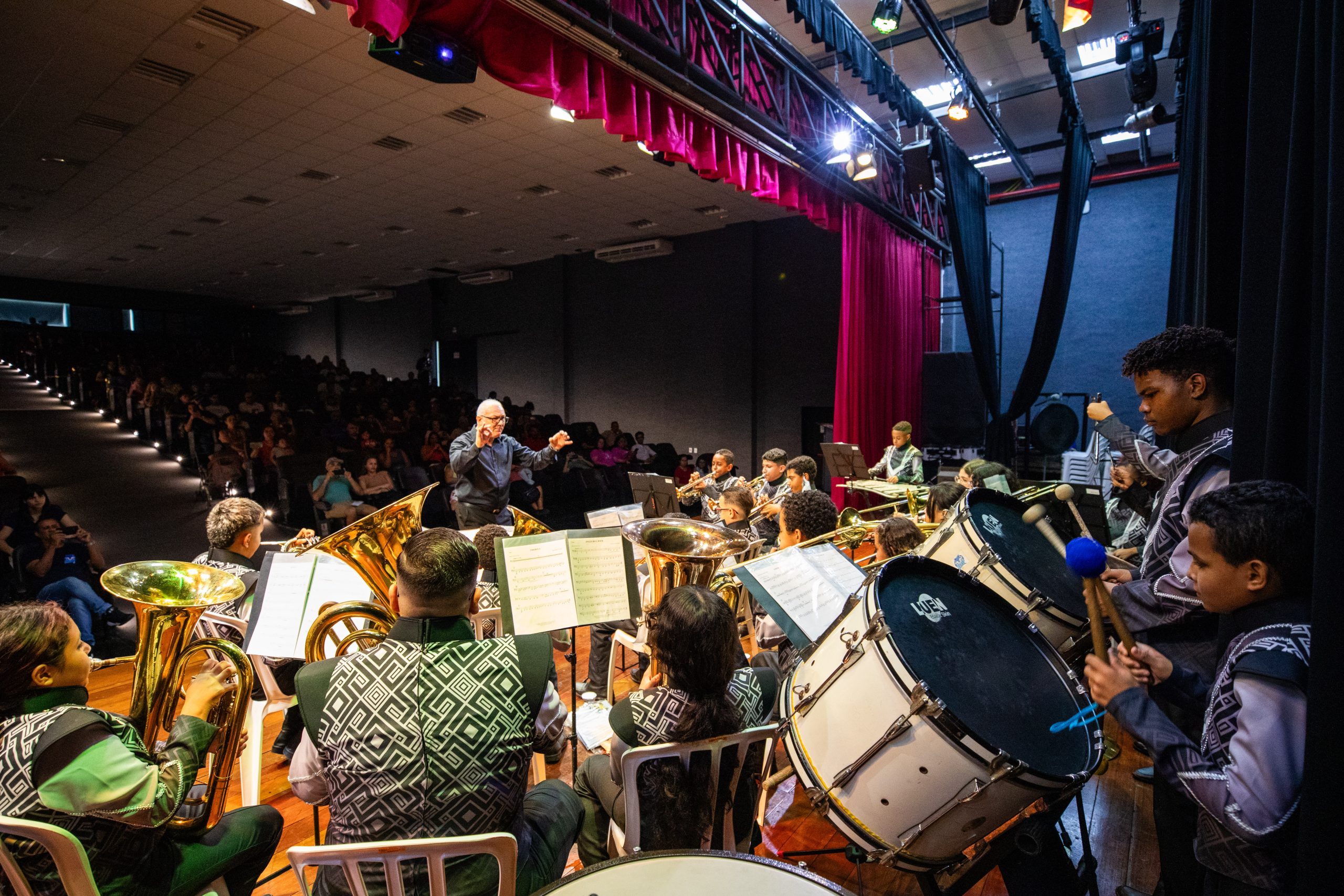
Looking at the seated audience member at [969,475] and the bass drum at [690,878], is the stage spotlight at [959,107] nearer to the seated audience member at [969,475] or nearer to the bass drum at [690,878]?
the seated audience member at [969,475]

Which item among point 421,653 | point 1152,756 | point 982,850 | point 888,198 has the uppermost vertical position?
point 888,198

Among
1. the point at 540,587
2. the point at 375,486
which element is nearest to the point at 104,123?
the point at 375,486

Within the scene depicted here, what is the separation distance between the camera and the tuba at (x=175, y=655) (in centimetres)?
176

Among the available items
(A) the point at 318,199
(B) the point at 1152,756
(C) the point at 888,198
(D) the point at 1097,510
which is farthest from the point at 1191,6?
(A) the point at 318,199

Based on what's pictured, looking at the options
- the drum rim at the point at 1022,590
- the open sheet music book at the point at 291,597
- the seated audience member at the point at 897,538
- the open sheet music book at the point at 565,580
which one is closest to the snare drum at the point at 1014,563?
the drum rim at the point at 1022,590

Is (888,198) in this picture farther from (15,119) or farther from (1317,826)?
(15,119)

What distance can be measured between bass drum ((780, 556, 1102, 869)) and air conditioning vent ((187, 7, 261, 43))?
536cm

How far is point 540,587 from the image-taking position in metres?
2.06

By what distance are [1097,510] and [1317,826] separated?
4563 mm

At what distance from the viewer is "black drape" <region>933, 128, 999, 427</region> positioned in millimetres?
6645

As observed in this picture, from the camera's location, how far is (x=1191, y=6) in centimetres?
399

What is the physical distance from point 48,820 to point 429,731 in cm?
71

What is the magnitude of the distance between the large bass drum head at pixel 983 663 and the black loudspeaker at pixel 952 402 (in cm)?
744

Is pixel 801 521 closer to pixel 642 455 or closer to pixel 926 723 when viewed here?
pixel 926 723
